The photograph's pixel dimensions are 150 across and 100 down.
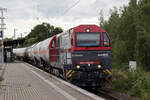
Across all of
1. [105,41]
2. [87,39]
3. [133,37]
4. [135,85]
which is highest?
[133,37]

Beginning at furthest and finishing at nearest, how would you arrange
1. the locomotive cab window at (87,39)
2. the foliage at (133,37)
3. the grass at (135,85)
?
1. the foliage at (133,37)
2. the locomotive cab window at (87,39)
3. the grass at (135,85)

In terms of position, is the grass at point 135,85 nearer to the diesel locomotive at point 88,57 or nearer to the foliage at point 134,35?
the diesel locomotive at point 88,57

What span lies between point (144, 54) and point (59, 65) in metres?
15.9

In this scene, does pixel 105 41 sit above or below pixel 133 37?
below

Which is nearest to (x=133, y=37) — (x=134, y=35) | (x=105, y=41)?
(x=134, y=35)

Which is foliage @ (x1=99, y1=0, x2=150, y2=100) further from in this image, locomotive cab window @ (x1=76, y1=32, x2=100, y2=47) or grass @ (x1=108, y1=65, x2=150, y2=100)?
locomotive cab window @ (x1=76, y1=32, x2=100, y2=47)

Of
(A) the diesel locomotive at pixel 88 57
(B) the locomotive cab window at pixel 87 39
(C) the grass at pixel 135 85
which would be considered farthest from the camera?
(B) the locomotive cab window at pixel 87 39

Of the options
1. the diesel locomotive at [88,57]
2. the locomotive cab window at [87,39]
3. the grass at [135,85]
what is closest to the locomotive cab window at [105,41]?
the diesel locomotive at [88,57]

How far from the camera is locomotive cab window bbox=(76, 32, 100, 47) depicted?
1261 cm

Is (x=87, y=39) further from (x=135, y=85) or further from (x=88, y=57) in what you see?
(x=135, y=85)

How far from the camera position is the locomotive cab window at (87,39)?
1261 cm

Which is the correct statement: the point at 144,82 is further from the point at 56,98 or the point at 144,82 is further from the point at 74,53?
the point at 56,98

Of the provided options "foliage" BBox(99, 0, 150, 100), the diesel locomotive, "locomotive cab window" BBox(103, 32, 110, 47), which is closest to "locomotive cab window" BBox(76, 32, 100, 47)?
the diesel locomotive

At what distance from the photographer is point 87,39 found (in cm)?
1270
